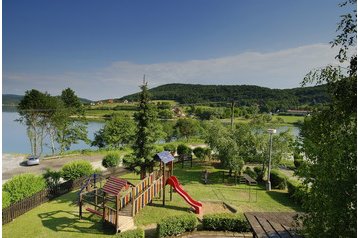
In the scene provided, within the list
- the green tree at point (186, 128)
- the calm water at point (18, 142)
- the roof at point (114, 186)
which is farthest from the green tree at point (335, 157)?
the green tree at point (186, 128)

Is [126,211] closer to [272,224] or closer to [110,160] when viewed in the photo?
[272,224]

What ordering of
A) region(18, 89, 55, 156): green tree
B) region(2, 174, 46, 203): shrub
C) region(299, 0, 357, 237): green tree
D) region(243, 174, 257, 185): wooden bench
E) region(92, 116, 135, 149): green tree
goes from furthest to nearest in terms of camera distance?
region(92, 116, 135, 149): green tree < region(18, 89, 55, 156): green tree < region(243, 174, 257, 185): wooden bench < region(2, 174, 46, 203): shrub < region(299, 0, 357, 237): green tree

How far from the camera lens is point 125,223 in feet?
48.2

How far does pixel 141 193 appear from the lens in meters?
16.6

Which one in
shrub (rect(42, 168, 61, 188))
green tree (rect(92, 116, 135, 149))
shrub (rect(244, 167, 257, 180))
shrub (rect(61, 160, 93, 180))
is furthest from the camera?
green tree (rect(92, 116, 135, 149))

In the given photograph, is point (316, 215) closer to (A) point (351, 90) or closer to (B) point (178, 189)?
(A) point (351, 90)

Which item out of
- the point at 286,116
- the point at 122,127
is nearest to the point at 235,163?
the point at 122,127

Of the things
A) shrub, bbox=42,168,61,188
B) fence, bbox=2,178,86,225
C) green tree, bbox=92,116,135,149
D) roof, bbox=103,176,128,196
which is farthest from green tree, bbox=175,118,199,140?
roof, bbox=103,176,128,196

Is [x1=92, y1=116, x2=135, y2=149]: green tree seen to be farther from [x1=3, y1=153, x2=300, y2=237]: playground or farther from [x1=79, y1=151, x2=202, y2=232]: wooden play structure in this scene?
[x1=79, y1=151, x2=202, y2=232]: wooden play structure

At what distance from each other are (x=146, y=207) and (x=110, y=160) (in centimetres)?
1260

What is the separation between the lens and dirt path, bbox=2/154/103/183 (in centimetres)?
2961

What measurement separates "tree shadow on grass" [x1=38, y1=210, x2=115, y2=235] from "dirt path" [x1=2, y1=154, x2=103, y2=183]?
14.2m

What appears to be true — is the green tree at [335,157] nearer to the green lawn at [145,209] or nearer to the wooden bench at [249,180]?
the green lawn at [145,209]

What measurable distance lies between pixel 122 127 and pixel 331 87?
49303 millimetres
